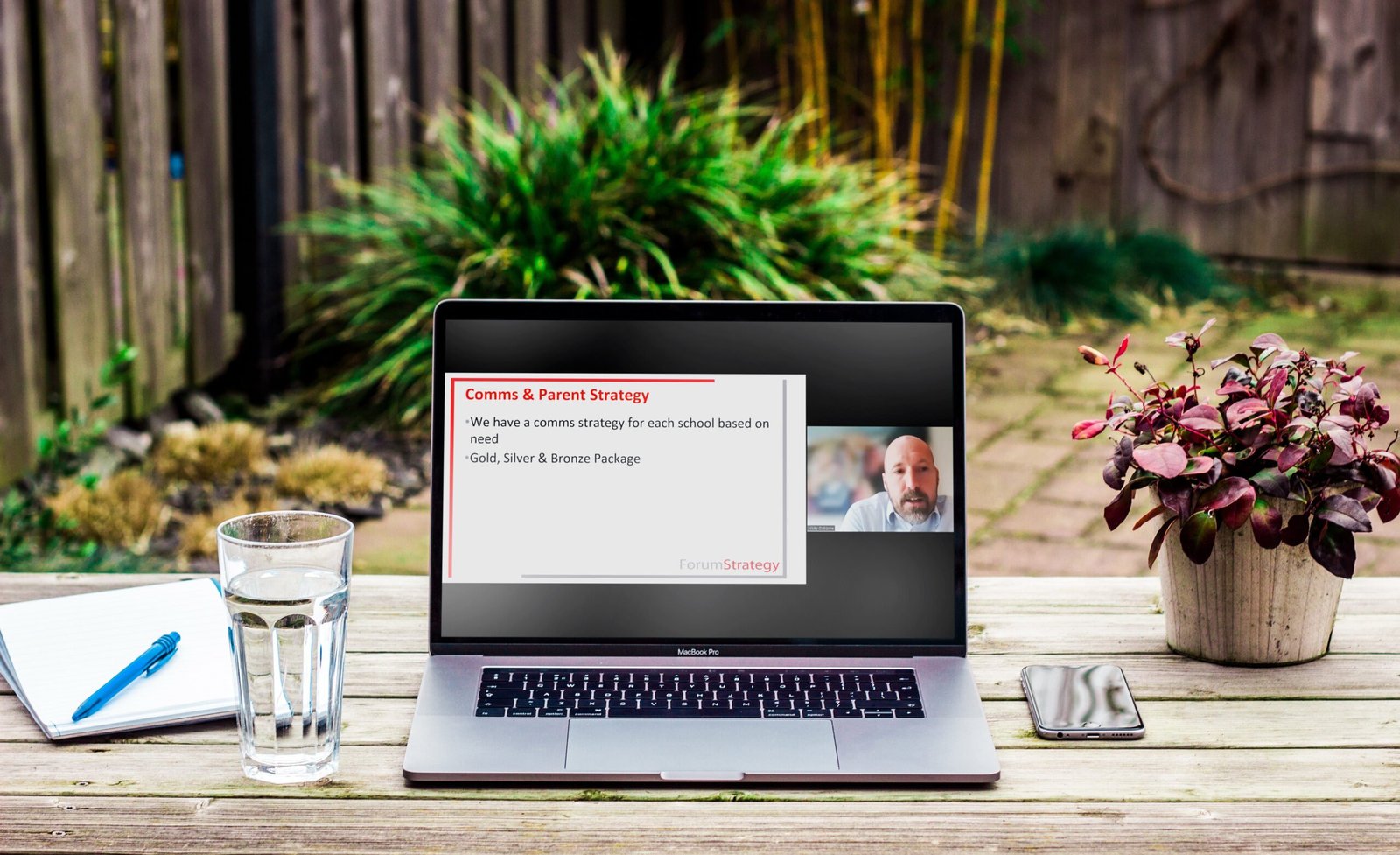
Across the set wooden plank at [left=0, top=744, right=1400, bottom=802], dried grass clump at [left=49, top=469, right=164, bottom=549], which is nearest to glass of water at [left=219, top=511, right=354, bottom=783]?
wooden plank at [left=0, top=744, right=1400, bottom=802]

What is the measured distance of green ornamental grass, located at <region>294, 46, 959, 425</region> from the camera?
144 inches

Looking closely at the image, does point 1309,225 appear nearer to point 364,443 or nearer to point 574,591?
point 364,443

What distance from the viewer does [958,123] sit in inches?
244

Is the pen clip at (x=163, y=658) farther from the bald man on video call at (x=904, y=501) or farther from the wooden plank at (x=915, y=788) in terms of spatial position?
the bald man on video call at (x=904, y=501)

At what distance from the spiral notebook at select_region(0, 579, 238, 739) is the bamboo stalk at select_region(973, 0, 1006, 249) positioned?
4.85m

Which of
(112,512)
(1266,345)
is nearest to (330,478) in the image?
(112,512)

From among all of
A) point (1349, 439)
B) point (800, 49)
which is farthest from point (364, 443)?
point (800, 49)

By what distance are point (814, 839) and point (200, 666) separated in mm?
551

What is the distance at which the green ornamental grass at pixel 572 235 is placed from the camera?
3.67m

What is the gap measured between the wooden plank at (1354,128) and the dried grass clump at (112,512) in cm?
514

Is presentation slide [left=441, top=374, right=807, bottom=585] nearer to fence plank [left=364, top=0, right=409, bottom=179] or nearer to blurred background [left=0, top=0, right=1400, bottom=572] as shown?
blurred background [left=0, top=0, right=1400, bottom=572]

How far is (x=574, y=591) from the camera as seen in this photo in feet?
4.08

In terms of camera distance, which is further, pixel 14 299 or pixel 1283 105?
pixel 1283 105

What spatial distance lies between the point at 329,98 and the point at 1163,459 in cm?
333
